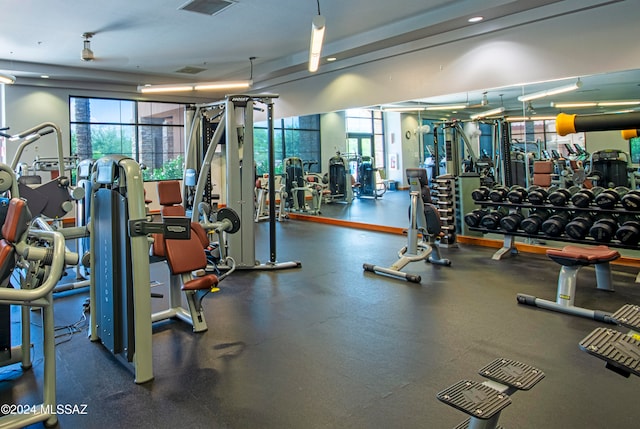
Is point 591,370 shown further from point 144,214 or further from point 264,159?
point 264,159

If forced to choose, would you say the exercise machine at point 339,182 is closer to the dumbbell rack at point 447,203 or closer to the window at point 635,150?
the dumbbell rack at point 447,203

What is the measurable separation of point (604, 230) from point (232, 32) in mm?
5555

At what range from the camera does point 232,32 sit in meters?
6.58

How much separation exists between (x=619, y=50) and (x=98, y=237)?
215 inches

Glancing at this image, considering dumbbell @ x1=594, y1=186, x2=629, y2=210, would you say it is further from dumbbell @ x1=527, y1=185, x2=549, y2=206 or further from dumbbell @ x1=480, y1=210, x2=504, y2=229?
dumbbell @ x1=480, y1=210, x2=504, y2=229

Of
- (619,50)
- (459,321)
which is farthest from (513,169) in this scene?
(459,321)

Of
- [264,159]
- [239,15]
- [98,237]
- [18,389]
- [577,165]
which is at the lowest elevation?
[18,389]

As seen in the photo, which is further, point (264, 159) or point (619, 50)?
point (264, 159)

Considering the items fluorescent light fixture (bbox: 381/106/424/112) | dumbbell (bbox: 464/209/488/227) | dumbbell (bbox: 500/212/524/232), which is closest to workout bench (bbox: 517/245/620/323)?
dumbbell (bbox: 500/212/524/232)

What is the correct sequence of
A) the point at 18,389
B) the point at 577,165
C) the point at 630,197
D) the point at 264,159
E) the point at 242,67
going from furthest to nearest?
the point at 264,159, the point at 242,67, the point at 577,165, the point at 630,197, the point at 18,389

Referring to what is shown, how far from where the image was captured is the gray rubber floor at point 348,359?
2.10 metres

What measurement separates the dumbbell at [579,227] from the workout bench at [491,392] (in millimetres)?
3665

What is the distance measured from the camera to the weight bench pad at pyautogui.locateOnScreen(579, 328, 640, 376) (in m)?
1.17

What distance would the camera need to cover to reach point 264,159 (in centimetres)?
1059
